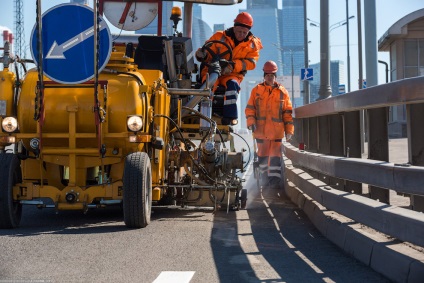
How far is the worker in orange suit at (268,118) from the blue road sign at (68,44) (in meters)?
6.11

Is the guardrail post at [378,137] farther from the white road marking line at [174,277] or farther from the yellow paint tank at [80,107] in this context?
the white road marking line at [174,277]

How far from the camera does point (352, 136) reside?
35.9 feet

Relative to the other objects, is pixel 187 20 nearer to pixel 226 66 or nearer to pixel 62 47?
pixel 226 66

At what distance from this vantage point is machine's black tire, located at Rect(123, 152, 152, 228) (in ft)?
28.5

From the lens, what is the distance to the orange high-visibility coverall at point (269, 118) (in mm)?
14641

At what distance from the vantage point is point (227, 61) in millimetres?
11688

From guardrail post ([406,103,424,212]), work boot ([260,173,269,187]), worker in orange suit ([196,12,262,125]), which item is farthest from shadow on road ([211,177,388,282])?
work boot ([260,173,269,187])

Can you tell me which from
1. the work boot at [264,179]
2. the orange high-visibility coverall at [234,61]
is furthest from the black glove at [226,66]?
the work boot at [264,179]

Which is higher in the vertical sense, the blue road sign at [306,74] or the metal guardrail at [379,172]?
the blue road sign at [306,74]

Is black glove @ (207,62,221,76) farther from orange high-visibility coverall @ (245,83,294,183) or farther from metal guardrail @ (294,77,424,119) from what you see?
orange high-visibility coverall @ (245,83,294,183)

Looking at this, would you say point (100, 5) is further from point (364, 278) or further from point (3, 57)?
point (364, 278)

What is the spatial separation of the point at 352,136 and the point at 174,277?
5.37m

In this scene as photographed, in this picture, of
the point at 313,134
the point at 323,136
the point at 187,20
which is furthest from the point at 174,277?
the point at 313,134

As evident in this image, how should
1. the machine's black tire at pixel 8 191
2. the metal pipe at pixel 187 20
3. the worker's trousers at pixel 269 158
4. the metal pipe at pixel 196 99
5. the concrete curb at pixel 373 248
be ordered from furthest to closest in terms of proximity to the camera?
the worker's trousers at pixel 269 158 → the metal pipe at pixel 187 20 → the metal pipe at pixel 196 99 → the machine's black tire at pixel 8 191 → the concrete curb at pixel 373 248
